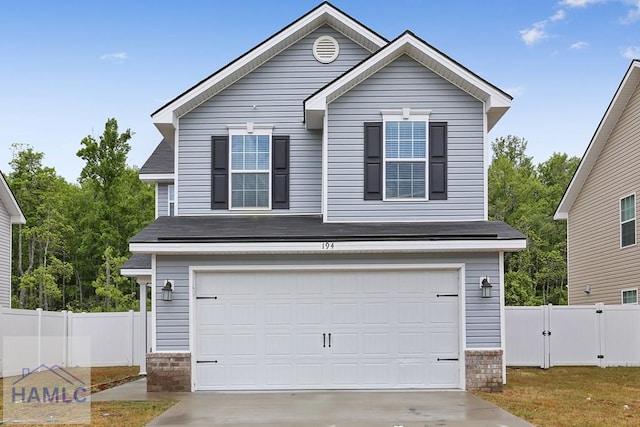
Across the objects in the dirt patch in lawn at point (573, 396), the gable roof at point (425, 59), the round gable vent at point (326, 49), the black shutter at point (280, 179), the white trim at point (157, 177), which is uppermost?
the round gable vent at point (326, 49)

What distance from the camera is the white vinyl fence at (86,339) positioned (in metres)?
19.2

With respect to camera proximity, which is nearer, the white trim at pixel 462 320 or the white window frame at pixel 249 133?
the white trim at pixel 462 320

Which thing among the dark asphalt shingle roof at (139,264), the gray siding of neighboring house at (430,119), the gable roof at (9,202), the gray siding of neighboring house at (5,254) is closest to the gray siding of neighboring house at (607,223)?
the gray siding of neighboring house at (430,119)

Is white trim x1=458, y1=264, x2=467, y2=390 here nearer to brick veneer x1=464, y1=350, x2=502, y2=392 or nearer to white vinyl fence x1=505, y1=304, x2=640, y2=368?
brick veneer x1=464, y1=350, x2=502, y2=392

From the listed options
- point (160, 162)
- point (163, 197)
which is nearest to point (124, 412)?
point (163, 197)

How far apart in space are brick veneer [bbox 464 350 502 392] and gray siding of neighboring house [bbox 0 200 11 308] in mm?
18030

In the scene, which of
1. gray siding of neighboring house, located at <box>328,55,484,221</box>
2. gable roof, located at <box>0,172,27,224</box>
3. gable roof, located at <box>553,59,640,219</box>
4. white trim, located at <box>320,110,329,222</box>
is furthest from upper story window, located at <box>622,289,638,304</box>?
gable roof, located at <box>0,172,27,224</box>

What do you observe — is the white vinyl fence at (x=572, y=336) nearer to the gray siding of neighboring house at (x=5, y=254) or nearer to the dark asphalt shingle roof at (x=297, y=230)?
the dark asphalt shingle roof at (x=297, y=230)

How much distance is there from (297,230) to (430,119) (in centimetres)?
353

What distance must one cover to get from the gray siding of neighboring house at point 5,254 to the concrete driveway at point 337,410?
592 inches

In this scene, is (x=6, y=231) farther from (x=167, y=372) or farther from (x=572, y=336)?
(x=572, y=336)

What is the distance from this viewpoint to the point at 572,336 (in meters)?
19.3

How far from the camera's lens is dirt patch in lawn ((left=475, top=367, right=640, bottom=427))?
10.8 meters

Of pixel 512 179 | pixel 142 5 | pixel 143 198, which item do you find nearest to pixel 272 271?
pixel 142 5
